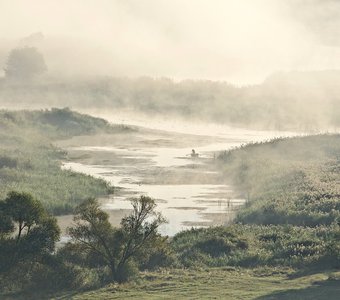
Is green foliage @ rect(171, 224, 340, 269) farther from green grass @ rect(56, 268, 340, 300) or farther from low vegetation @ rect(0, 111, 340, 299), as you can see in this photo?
green grass @ rect(56, 268, 340, 300)

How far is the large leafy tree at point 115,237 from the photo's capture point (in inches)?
2527

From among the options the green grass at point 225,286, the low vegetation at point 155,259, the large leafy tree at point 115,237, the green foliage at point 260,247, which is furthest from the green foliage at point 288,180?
the large leafy tree at point 115,237

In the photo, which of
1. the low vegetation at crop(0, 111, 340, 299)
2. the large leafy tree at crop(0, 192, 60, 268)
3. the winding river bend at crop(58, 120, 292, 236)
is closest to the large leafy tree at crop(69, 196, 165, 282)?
the low vegetation at crop(0, 111, 340, 299)

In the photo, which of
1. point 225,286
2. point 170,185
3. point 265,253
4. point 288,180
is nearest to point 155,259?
point 265,253

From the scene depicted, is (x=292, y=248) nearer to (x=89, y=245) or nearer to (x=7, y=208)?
(x=89, y=245)

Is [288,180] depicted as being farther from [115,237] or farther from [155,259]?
[115,237]

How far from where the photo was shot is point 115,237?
6575 cm

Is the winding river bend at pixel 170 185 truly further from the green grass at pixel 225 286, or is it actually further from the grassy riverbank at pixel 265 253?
the green grass at pixel 225 286

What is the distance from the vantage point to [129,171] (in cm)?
15938

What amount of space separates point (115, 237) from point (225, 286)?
11.4 m

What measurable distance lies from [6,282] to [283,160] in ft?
389

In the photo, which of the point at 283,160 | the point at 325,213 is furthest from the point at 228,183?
the point at 325,213

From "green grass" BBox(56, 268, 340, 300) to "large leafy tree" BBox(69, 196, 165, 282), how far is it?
268cm

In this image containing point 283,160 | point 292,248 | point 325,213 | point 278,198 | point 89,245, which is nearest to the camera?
point 89,245
